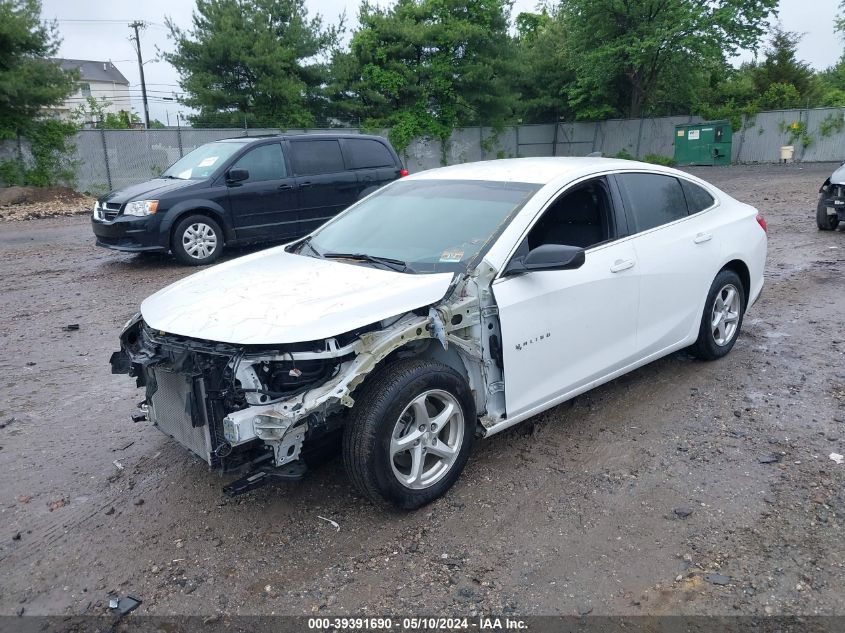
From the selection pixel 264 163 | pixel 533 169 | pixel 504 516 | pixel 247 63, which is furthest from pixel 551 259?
pixel 247 63

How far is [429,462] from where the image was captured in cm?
355

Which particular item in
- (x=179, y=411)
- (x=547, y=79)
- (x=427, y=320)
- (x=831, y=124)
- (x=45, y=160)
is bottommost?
(x=179, y=411)

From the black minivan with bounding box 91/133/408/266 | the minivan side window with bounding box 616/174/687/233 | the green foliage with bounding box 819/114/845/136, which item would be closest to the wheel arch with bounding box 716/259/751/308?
the minivan side window with bounding box 616/174/687/233

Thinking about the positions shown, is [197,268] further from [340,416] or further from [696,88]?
[696,88]

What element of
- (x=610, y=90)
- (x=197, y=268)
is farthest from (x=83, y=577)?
(x=610, y=90)

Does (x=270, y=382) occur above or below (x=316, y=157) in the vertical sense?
below

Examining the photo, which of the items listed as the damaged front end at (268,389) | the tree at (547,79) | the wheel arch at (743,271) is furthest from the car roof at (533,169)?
the tree at (547,79)

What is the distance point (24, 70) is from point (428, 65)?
16.7 metres

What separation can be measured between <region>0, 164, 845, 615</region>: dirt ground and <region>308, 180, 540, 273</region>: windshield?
1.24m

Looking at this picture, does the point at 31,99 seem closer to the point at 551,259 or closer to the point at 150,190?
the point at 150,190

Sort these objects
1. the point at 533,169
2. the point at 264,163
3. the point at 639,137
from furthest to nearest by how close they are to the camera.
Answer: the point at 639,137 < the point at 264,163 < the point at 533,169

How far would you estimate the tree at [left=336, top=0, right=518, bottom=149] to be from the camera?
2983cm

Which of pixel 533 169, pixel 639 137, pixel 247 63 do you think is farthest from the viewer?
pixel 639 137

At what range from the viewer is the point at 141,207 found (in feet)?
30.5
